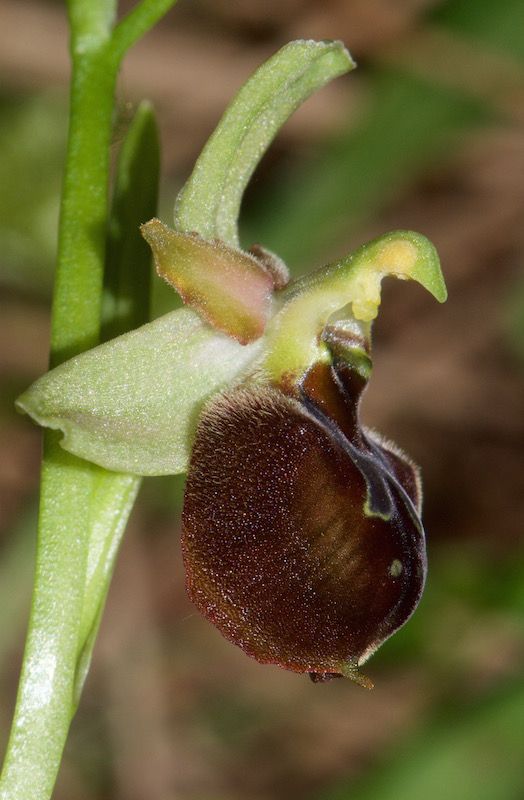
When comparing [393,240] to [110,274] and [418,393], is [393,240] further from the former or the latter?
[418,393]

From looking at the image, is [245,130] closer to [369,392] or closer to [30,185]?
[30,185]

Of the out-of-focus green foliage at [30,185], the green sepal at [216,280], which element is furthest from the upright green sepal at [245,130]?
the out-of-focus green foliage at [30,185]

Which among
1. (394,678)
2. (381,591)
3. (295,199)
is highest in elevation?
(381,591)

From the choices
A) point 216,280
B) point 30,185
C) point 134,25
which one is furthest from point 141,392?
point 30,185

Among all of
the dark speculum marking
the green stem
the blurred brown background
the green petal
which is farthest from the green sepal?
the blurred brown background

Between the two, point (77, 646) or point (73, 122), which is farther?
point (73, 122)

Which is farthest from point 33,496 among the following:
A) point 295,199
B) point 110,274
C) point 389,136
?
point 110,274
